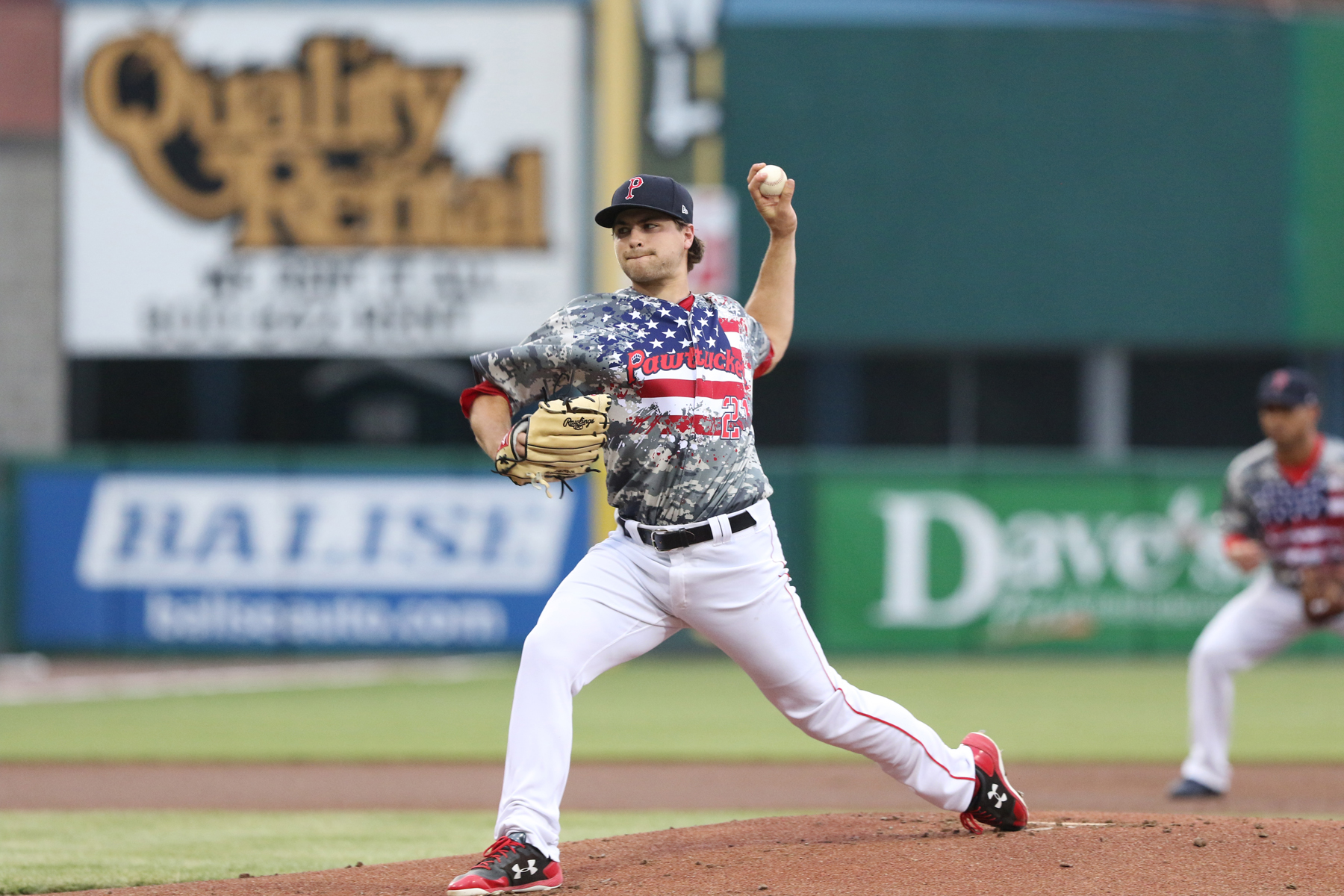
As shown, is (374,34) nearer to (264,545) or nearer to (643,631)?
(264,545)

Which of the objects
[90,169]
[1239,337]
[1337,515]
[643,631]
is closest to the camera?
[643,631]

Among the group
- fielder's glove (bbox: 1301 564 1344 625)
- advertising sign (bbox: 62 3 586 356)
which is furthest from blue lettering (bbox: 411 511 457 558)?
fielder's glove (bbox: 1301 564 1344 625)

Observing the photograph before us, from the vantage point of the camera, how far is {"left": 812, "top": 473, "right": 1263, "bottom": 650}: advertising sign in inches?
575

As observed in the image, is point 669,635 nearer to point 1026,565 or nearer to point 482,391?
point 482,391

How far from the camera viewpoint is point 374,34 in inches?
656

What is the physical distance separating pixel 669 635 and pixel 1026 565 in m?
10.4

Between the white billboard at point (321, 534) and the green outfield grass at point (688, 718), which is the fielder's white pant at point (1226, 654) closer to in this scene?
the green outfield grass at point (688, 718)

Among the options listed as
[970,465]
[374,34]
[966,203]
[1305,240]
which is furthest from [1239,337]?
[374,34]

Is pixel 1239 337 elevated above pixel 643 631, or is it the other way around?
pixel 1239 337

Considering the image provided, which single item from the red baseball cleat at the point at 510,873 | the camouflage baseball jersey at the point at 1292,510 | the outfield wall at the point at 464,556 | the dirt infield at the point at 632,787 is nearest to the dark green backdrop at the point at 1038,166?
the outfield wall at the point at 464,556

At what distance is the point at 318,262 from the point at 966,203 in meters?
6.59

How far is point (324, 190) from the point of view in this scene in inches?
658

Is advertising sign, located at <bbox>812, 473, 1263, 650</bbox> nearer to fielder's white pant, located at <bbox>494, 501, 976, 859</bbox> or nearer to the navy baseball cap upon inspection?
the navy baseball cap

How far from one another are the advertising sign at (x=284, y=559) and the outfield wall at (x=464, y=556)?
14 mm
